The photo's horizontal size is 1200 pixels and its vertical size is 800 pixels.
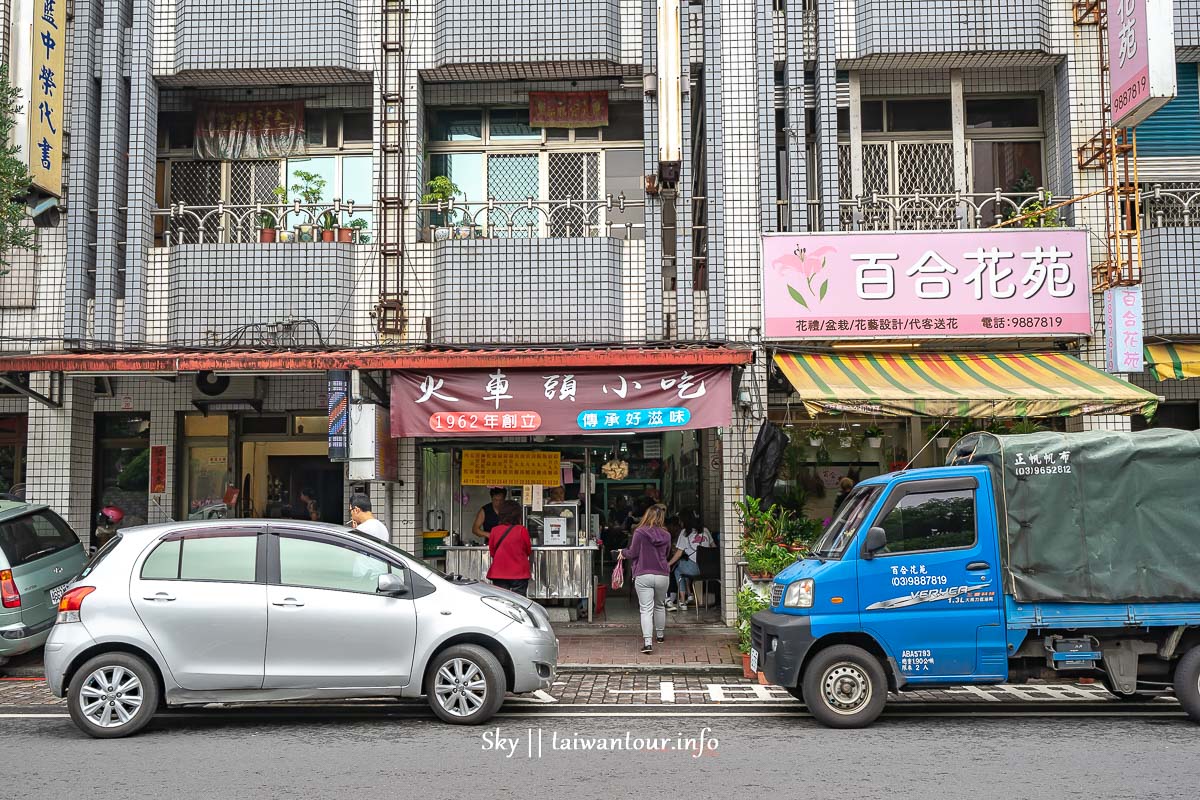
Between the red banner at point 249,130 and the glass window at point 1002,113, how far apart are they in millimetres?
9737

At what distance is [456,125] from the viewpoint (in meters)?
15.4

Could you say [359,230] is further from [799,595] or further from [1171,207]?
[1171,207]

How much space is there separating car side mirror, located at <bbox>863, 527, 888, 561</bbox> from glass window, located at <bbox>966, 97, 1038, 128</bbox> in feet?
28.8

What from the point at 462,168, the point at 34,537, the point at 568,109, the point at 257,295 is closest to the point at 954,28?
the point at 568,109

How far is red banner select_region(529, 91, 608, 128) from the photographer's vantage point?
15125mm

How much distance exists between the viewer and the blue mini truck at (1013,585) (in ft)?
27.5

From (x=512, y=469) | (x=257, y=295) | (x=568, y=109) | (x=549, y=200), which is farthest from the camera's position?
(x=568, y=109)

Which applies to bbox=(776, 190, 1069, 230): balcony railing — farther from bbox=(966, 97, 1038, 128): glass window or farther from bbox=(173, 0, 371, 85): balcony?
bbox=(173, 0, 371, 85): balcony

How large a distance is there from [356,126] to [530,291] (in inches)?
161

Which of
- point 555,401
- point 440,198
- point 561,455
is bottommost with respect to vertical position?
point 561,455

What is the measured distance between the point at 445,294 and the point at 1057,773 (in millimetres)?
9408

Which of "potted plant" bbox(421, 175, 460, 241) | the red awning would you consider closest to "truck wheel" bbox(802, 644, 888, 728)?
the red awning

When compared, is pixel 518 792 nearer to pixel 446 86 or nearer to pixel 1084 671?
pixel 1084 671

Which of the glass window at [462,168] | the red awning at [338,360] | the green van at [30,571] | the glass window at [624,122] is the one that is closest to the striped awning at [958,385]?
the red awning at [338,360]
